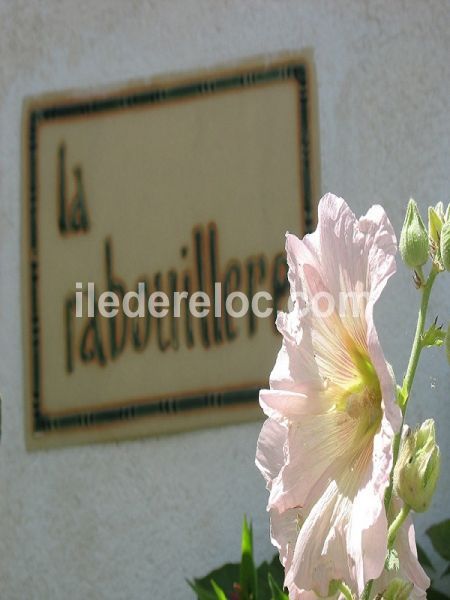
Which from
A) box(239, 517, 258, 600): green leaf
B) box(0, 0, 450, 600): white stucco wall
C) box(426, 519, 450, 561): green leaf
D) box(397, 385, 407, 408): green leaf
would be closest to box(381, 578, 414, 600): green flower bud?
box(397, 385, 407, 408): green leaf

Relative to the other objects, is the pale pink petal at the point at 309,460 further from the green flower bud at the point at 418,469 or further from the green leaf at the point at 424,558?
the green leaf at the point at 424,558

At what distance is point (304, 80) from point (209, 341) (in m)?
0.55

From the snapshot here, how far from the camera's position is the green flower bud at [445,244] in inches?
25.7

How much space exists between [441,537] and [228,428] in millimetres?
486

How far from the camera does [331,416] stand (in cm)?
74

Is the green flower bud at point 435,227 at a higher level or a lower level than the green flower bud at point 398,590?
higher

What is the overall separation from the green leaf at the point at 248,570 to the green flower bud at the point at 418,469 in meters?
1.13

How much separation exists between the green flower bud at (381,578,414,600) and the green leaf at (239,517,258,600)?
3.67ft

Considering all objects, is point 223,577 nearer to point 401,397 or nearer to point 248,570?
point 248,570

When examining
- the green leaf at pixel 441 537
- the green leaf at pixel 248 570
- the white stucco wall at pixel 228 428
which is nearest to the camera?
the green leaf at pixel 248 570

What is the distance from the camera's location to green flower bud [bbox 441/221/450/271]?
652 millimetres

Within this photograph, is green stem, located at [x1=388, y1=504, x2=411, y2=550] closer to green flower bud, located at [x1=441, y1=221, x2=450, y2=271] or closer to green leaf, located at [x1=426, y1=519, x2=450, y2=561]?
green flower bud, located at [x1=441, y1=221, x2=450, y2=271]

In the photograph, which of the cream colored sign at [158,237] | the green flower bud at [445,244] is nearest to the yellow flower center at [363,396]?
the green flower bud at [445,244]

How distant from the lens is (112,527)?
2338 mm
